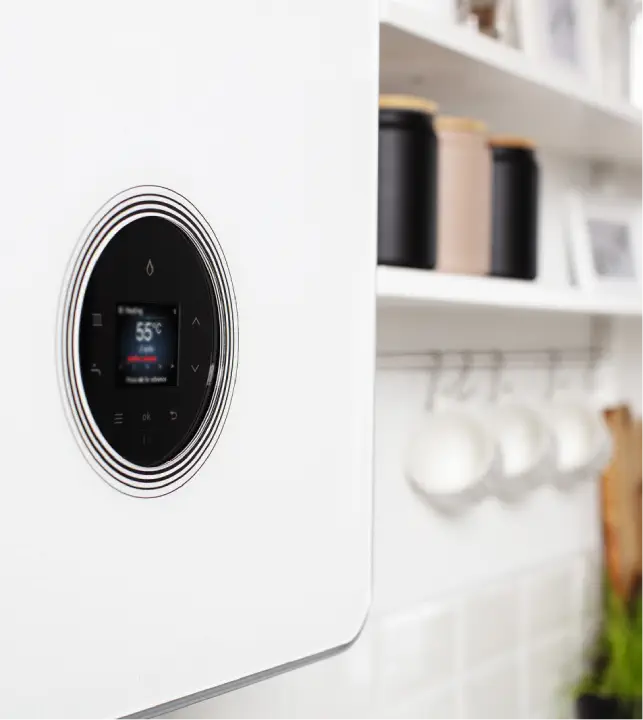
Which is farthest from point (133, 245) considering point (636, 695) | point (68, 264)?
point (636, 695)

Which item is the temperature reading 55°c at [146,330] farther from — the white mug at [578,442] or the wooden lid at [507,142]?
the white mug at [578,442]

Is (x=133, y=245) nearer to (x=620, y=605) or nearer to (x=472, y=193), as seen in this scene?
(x=472, y=193)

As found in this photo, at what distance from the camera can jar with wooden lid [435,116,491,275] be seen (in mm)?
1076

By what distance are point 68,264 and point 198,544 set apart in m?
0.17

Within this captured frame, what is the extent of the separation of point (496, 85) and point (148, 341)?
2.39 ft

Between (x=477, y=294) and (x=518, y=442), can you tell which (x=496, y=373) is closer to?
(x=518, y=442)

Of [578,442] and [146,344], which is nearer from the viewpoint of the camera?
[146,344]

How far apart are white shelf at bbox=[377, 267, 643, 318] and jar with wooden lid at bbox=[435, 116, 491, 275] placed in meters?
0.04

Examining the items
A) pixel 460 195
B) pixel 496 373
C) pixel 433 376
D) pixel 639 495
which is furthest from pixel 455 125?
pixel 639 495

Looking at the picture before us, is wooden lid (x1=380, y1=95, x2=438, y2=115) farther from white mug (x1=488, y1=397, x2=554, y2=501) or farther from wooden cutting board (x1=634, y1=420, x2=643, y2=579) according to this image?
wooden cutting board (x1=634, y1=420, x2=643, y2=579)

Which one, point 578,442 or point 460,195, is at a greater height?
point 460,195

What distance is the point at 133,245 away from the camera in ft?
1.70

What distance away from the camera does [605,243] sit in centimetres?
157

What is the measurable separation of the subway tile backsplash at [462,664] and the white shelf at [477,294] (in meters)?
0.43
